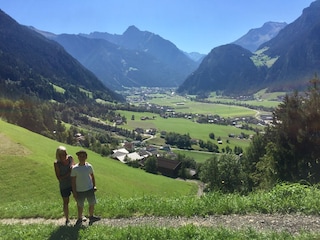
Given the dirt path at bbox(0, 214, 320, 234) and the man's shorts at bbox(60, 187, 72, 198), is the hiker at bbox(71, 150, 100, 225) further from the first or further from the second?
the dirt path at bbox(0, 214, 320, 234)

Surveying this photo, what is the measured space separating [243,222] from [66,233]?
693 cm

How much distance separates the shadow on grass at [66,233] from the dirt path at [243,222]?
126cm

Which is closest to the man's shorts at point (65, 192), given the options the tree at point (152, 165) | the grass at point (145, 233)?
the grass at point (145, 233)

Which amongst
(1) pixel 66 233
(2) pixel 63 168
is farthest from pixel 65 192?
(1) pixel 66 233

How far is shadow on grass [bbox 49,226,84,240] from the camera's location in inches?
474

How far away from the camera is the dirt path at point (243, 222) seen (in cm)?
1177

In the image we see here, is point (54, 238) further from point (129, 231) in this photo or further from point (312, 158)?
point (312, 158)

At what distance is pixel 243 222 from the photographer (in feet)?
41.7

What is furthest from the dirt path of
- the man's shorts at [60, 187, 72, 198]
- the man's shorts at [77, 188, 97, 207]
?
the man's shorts at [60, 187, 72, 198]

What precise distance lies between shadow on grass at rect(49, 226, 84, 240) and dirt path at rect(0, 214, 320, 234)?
1264 millimetres

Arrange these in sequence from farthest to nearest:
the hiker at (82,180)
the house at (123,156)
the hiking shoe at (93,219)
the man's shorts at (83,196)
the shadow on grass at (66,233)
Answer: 1. the house at (123,156)
2. the hiking shoe at (93,219)
3. the man's shorts at (83,196)
4. the hiker at (82,180)
5. the shadow on grass at (66,233)

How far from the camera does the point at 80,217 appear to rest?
13.9 metres

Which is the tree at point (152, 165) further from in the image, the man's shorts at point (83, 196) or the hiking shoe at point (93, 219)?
the man's shorts at point (83, 196)

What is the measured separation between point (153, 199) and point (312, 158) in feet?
63.0
